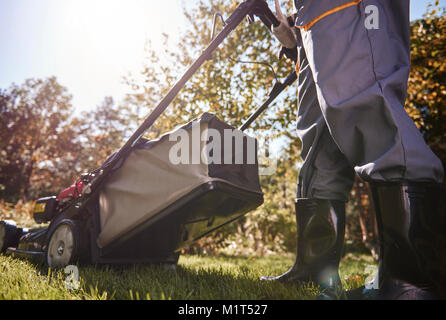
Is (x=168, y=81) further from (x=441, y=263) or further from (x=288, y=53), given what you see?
(x=441, y=263)

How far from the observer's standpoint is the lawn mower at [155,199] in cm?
143

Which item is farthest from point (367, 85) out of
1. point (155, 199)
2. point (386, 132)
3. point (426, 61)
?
point (426, 61)

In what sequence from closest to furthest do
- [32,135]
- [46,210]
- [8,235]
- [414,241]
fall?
[414,241] → [46,210] → [8,235] → [32,135]

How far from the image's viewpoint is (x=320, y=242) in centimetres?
130

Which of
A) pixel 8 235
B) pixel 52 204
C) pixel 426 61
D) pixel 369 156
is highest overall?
pixel 426 61

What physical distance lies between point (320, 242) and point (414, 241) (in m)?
0.48

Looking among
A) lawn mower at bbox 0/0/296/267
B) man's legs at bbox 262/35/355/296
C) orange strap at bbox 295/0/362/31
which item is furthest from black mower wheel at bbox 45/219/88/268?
orange strap at bbox 295/0/362/31

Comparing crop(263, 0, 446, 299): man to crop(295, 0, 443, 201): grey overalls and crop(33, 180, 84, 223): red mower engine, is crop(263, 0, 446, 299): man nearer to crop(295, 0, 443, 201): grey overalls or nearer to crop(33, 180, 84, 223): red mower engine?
crop(295, 0, 443, 201): grey overalls

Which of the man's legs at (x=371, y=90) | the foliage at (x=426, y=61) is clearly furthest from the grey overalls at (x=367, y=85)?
the foliage at (x=426, y=61)

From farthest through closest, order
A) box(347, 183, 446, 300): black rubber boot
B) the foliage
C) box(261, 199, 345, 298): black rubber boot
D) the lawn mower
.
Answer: the foliage, the lawn mower, box(261, 199, 345, 298): black rubber boot, box(347, 183, 446, 300): black rubber boot

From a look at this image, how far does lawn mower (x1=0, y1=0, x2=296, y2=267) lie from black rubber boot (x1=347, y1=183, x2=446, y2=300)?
2.34 ft

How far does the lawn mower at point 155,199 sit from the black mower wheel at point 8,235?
0.53 meters

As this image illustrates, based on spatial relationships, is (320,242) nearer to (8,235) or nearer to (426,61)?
(8,235)

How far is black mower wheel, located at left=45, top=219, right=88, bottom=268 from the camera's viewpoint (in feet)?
5.77
